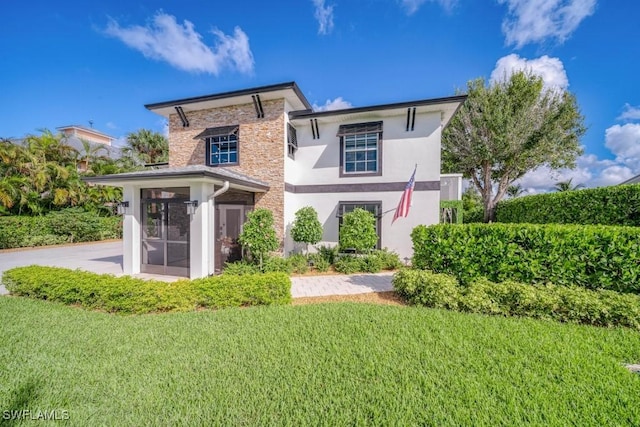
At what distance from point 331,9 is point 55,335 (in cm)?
1303

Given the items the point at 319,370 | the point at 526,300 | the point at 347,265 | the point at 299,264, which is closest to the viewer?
the point at 319,370

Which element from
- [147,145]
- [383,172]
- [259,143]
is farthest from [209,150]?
[147,145]

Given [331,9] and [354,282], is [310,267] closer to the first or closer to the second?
[354,282]

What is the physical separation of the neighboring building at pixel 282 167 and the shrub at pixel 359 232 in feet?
5.33

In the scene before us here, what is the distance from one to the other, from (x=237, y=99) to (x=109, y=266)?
9349 millimetres

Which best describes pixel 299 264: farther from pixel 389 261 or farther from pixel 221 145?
pixel 221 145

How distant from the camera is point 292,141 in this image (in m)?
11.6

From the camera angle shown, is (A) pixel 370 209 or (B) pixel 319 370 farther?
(A) pixel 370 209

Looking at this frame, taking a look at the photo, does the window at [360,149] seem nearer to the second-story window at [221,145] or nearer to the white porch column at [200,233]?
the second-story window at [221,145]

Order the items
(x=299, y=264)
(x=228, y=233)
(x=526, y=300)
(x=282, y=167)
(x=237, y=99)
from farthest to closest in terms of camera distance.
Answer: (x=237, y=99) → (x=282, y=167) → (x=228, y=233) → (x=299, y=264) → (x=526, y=300)

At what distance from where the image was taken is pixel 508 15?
10.2m

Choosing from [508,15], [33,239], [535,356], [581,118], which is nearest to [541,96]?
[581,118]

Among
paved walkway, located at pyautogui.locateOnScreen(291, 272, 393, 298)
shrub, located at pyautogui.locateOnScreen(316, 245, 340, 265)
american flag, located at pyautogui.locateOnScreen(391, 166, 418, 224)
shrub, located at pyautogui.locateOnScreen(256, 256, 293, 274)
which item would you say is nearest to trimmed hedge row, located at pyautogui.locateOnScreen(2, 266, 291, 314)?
paved walkway, located at pyautogui.locateOnScreen(291, 272, 393, 298)

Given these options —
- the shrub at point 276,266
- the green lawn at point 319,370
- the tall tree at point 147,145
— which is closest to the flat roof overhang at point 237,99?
the shrub at point 276,266
